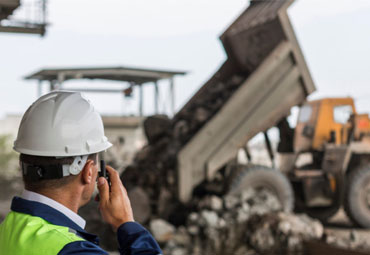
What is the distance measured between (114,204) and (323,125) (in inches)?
314

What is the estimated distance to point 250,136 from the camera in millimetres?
7582

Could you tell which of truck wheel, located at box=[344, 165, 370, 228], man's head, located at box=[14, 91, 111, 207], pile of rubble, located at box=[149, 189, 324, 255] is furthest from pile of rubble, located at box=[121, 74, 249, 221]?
man's head, located at box=[14, 91, 111, 207]

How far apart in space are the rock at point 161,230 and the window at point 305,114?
11.5 feet

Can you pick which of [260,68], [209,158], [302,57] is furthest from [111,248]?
[302,57]

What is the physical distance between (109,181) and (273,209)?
596 centimetres

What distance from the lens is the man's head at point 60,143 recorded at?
1238mm

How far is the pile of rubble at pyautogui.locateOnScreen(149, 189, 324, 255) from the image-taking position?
6395 millimetres

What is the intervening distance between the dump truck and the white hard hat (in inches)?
225

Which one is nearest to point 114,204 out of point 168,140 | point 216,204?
point 216,204

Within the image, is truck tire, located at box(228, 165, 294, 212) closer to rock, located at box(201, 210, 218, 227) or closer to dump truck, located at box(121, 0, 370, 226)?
dump truck, located at box(121, 0, 370, 226)

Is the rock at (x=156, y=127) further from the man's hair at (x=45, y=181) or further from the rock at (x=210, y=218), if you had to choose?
the man's hair at (x=45, y=181)

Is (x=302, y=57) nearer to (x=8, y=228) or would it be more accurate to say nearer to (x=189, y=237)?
(x=189, y=237)

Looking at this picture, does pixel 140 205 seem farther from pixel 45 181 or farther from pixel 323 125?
pixel 45 181

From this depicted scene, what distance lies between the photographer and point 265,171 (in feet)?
24.7
